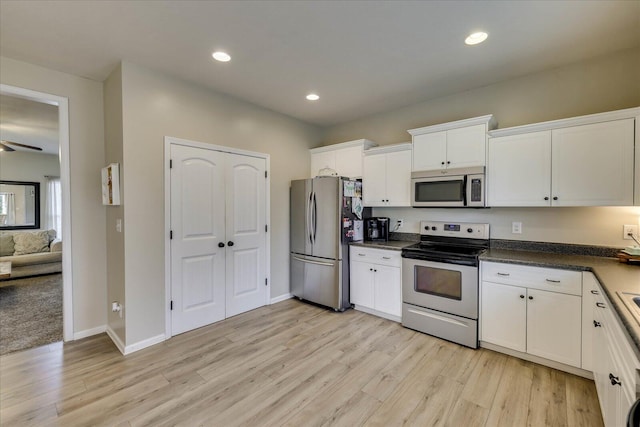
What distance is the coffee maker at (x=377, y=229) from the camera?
382 cm

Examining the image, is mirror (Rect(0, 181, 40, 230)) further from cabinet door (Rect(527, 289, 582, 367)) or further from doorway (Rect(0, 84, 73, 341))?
cabinet door (Rect(527, 289, 582, 367))

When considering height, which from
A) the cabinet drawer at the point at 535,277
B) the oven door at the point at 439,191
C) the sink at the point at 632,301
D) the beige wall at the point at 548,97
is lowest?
the cabinet drawer at the point at 535,277

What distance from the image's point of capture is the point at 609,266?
6.96 ft

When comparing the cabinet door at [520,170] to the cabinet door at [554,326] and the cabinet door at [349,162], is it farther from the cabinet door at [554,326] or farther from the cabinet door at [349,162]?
the cabinet door at [349,162]

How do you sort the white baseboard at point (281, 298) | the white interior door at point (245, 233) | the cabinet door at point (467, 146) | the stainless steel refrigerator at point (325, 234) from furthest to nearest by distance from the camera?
1. the white baseboard at point (281, 298)
2. the stainless steel refrigerator at point (325, 234)
3. the white interior door at point (245, 233)
4. the cabinet door at point (467, 146)

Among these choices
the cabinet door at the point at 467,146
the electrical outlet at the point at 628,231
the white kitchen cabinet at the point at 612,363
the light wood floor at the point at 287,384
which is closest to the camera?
the white kitchen cabinet at the point at 612,363

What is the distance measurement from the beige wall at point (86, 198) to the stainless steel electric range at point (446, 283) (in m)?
3.33

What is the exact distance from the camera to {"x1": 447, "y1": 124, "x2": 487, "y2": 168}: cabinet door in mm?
2885

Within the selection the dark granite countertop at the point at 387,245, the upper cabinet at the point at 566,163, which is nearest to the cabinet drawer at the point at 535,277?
the upper cabinet at the point at 566,163

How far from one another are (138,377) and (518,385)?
2.97m

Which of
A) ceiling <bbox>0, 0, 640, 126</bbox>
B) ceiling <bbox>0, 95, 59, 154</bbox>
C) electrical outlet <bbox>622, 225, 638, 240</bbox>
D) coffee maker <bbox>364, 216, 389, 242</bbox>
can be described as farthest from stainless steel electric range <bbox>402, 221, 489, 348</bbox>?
ceiling <bbox>0, 95, 59, 154</bbox>

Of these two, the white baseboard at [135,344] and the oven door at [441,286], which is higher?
the oven door at [441,286]

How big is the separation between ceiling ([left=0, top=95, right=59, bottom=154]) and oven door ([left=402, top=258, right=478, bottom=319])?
15.8ft

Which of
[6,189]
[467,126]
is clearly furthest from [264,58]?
[6,189]
